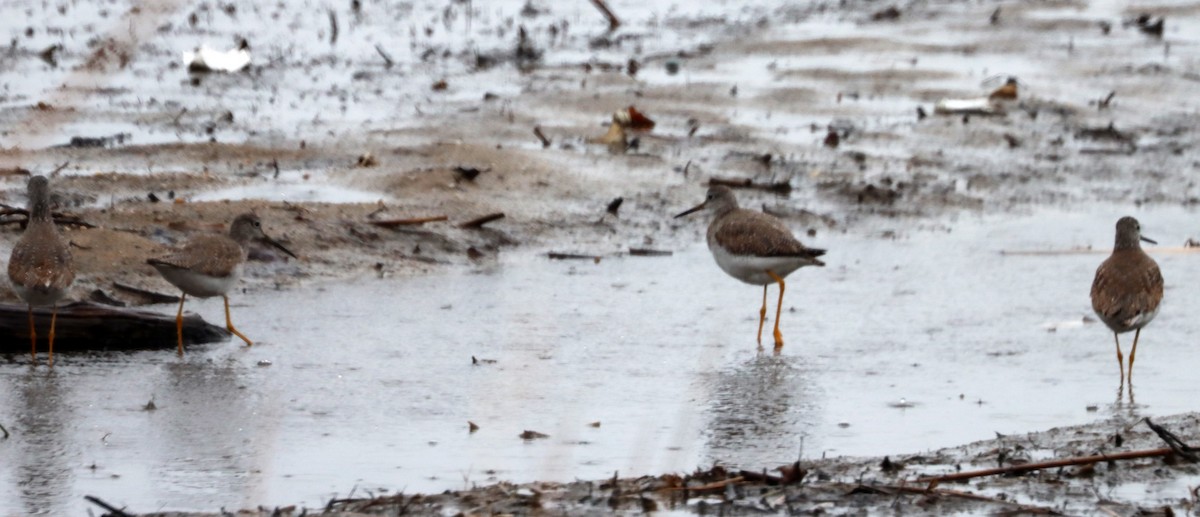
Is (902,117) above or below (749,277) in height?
above

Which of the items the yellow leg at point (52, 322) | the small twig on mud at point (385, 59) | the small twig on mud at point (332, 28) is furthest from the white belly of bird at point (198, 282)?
the small twig on mud at point (332, 28)

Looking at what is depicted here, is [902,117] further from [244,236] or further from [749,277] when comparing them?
[244,236]

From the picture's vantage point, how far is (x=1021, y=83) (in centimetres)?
1419

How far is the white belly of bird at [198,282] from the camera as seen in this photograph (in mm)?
7684

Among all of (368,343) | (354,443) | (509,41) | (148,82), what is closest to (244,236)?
(368,343)

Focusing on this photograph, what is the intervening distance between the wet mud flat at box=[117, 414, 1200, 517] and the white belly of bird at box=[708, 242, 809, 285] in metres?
2.95

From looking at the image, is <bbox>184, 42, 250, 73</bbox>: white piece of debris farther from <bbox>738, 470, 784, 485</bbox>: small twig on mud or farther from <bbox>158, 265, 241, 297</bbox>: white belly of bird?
<bbox>738, 470, 784, 485</bbox>: small twig on mud

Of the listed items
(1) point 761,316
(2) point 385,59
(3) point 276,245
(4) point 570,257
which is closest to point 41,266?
(3) point 276,245

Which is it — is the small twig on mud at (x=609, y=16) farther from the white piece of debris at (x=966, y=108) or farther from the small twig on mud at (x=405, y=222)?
the small twig on mud at (x=405, y=222)

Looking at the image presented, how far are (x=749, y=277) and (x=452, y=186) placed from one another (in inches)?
103

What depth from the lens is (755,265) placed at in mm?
8359

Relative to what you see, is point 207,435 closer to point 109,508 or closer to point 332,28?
point 109,508

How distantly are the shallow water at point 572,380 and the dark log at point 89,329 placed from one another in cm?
14

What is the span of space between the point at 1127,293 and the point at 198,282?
4064 mm
